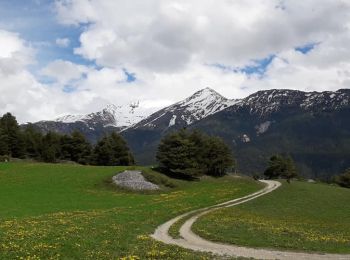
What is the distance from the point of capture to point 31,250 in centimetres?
2661

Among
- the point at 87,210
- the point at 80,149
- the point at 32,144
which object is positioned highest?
the point at 32,144

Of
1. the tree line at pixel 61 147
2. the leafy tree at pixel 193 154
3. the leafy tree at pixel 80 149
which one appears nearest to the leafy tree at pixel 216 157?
the leafy tree at pixel 193 154

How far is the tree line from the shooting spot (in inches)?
5792

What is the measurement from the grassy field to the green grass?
21.9 feet

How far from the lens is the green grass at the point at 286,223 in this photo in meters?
35.9

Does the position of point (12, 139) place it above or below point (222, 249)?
above

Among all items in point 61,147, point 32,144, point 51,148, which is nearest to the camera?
point 51,148

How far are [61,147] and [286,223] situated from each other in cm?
11901

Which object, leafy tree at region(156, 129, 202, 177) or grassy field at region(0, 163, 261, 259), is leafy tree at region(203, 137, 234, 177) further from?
leafy tree at region(156, 129, 202, 177)

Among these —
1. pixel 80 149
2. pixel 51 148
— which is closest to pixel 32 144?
pixel 51 148

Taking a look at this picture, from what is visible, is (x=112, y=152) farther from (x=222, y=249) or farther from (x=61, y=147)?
(x=222, y=249)

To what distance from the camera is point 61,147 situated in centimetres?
15762

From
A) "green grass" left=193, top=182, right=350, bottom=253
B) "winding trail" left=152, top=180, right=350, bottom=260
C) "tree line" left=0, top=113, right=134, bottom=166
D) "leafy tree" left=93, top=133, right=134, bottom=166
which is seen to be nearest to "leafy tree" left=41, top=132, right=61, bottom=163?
"tree line" left=0, top=113, right=134, bottom=166

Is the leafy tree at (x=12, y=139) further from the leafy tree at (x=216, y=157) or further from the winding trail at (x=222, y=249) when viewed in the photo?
the winding trail at (x=222, y=249)
